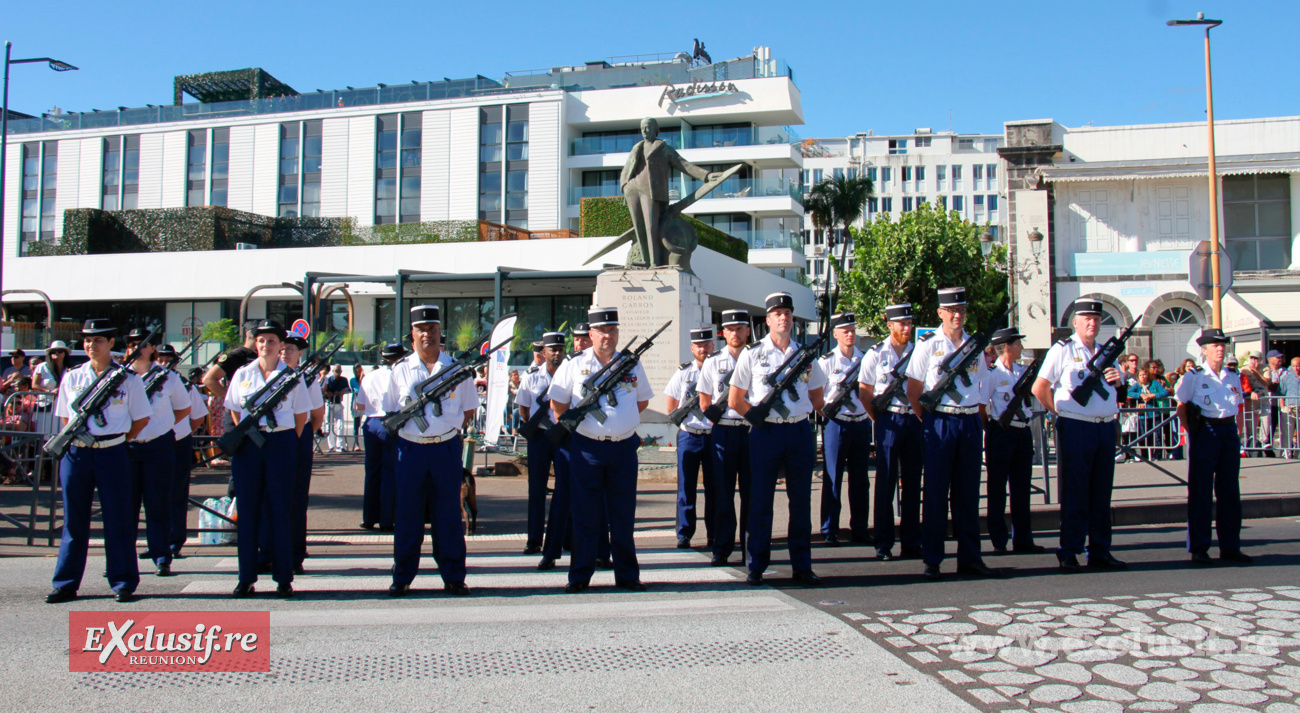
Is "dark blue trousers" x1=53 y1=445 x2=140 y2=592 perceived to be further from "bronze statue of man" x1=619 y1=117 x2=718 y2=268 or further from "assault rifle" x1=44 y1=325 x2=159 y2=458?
"bronze statue of man" x1=619 y1=117 x2=718 y2=268

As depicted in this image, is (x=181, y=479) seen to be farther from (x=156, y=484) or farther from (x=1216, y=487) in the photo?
(x=1216, y=487)

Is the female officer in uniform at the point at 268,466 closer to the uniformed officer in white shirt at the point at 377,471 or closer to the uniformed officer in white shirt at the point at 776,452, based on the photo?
the uniformed officer in white shirt at the point at 377,471

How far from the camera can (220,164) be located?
55.5 m

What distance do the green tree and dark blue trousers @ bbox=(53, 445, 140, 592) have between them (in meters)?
39.4

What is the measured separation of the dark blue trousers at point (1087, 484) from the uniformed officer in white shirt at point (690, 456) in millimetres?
2977

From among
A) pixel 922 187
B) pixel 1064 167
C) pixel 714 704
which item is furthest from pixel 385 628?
pixel 922 187

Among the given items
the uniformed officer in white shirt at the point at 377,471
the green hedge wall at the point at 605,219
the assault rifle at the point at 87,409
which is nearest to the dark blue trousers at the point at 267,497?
the assault rifle at the point at 87,409

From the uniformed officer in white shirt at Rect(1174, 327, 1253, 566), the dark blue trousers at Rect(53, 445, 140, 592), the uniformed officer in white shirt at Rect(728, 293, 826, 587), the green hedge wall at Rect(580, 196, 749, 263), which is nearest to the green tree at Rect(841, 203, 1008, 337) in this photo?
the green hedge wall at Rect(580, 196, 749, 263)

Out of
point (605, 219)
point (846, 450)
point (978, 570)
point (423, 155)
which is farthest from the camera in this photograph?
point (423, 155)

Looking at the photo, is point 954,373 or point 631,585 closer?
point 631,585

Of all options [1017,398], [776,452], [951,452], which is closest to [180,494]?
[776,452]

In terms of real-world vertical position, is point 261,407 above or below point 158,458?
above

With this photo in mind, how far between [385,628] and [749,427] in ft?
10.8

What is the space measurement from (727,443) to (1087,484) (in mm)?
2806
